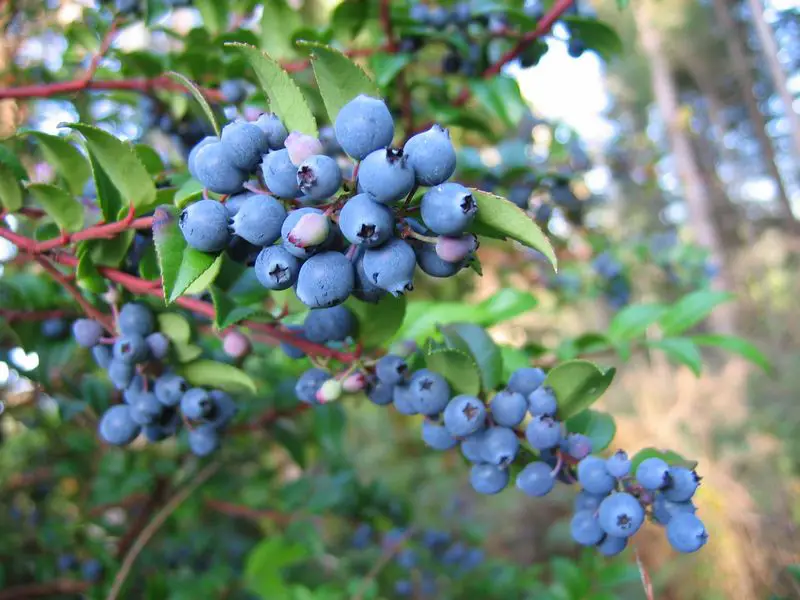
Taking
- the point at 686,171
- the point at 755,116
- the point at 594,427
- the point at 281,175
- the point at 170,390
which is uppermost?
the point at 755,116

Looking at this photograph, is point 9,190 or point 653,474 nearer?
point 653,474

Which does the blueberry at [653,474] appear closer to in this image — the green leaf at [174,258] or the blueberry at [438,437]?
the blueberry at [438,437]

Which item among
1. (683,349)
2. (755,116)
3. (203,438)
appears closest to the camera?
(203,438)

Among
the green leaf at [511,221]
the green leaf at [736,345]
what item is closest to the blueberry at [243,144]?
the green leaf at [511,221]

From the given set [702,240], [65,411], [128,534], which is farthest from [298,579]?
[702,240]

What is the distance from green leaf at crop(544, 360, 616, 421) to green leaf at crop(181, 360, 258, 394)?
1.49 feet

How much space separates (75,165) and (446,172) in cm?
70

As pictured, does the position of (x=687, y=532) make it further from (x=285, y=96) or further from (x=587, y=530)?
(x=285, y=96)

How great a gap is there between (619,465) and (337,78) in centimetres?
60

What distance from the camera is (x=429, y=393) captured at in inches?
30.9

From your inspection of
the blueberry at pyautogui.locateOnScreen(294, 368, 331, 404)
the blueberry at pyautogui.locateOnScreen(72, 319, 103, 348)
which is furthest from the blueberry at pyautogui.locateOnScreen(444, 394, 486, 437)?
the blueberry at pyautogui.locateOnScreen(72, 319, 103, 348)

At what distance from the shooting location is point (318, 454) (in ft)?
8.60

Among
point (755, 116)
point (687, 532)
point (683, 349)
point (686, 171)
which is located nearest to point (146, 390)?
point (687, 532)

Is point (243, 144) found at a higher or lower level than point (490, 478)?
higher
